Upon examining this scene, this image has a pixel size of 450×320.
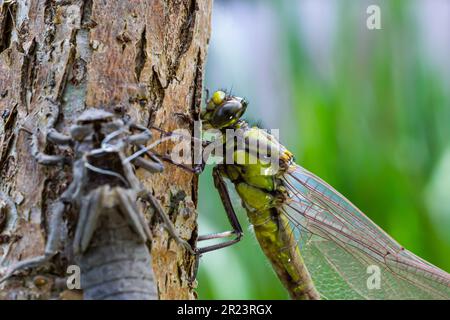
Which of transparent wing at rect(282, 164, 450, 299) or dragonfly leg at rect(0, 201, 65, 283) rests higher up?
dragonfly leg at rect(0, 201, 65, 283)

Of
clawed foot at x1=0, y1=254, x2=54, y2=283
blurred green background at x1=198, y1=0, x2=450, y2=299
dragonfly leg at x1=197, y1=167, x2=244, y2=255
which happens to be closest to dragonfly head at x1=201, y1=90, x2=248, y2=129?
dragonfly leg at x1=197, y1=167, x2=244, y2=255

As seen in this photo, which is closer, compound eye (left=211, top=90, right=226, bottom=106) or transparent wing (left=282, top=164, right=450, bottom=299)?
compound eye (left=211, top=90, right=226, bottom=106)

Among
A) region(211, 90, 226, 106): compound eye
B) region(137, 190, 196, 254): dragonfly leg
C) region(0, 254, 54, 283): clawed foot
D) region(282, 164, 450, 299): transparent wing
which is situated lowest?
region(282, 164, 450, 299): transparent wing

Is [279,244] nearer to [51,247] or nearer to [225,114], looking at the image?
[225,114]

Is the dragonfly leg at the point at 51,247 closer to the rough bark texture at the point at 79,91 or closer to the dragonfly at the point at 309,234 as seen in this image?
the rough bark texture at the point at 79,91

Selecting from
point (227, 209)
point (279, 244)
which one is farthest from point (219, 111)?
point (279, 244)

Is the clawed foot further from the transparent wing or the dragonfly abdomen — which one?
the transparent wing
